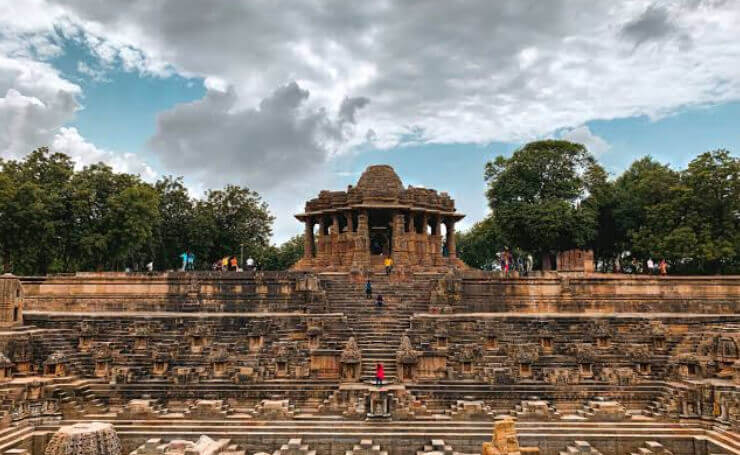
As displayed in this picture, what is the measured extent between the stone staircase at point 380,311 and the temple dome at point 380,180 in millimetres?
8086

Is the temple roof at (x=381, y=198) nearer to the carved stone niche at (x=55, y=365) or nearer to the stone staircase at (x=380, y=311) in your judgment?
the stone staircase at (x=380, y=311)

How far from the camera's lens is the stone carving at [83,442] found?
6457 mm

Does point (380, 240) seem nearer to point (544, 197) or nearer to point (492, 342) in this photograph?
point (544, 197)

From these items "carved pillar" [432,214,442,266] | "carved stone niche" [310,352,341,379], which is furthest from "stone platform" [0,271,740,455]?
"carved pillar" [432,214,442,266]

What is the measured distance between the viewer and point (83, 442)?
21.4 ft

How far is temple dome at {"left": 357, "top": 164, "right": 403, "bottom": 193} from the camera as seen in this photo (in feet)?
109

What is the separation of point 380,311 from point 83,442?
1609 cm

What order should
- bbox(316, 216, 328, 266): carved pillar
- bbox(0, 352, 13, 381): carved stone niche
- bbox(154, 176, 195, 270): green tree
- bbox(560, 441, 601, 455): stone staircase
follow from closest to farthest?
bbox(560, 441, 601, 455): stone staircase
bbox(0, 352, 13, 381): carved stone niche
bbox(316, 216, 328, 266): carved pillar
bbox(154, 176, 195, 270): green tree

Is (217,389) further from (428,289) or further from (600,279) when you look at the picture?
(600,279)

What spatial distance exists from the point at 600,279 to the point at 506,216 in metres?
11.0

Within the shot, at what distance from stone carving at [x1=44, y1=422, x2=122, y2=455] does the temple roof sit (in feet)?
81.0

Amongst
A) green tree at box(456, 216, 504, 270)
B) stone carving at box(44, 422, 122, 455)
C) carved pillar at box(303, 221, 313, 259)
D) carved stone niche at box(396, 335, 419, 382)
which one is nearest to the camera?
stone carving at box(44, 422, 122, 455)

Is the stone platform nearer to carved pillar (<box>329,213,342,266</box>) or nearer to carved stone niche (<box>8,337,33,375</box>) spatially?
carved stone niche (<box>8,337,33,375</box>)

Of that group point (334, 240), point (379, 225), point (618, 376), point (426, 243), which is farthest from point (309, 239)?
point (618, 376)
